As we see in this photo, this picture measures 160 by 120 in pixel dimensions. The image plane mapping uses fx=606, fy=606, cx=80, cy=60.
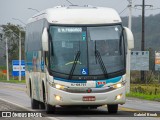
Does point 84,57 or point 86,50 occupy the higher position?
point 86,50

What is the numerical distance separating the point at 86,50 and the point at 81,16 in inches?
46.1

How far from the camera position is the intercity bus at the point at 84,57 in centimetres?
1830

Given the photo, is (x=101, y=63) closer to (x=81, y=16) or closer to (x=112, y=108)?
(x=81, y=16)

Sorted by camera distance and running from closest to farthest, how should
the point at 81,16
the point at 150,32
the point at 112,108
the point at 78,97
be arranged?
the point at 78,97 < the point at 81,16 < the point at 112,108 < the point at 150,32

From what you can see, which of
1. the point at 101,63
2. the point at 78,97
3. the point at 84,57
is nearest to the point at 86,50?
the point at 84,57

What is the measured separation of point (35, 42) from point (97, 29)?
3649 mm

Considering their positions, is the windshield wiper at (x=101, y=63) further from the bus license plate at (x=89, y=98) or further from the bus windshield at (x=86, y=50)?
the bus license plate at (x=89, y=98)

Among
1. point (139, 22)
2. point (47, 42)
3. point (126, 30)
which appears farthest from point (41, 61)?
point (139, 22)

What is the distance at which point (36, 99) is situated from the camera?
22.3 m

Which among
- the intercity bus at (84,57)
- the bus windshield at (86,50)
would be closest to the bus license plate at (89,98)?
the intercity bus at (84,57)

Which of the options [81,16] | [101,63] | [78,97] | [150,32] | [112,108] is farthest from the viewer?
[150,32]

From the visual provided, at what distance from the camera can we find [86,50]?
1873cm

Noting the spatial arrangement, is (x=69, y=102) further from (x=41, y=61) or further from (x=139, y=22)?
(x=139, y=22)

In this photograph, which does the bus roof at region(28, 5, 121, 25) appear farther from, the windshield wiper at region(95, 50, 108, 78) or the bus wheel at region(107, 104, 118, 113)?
the bus wheel at region(107, 104, 118, 113)
